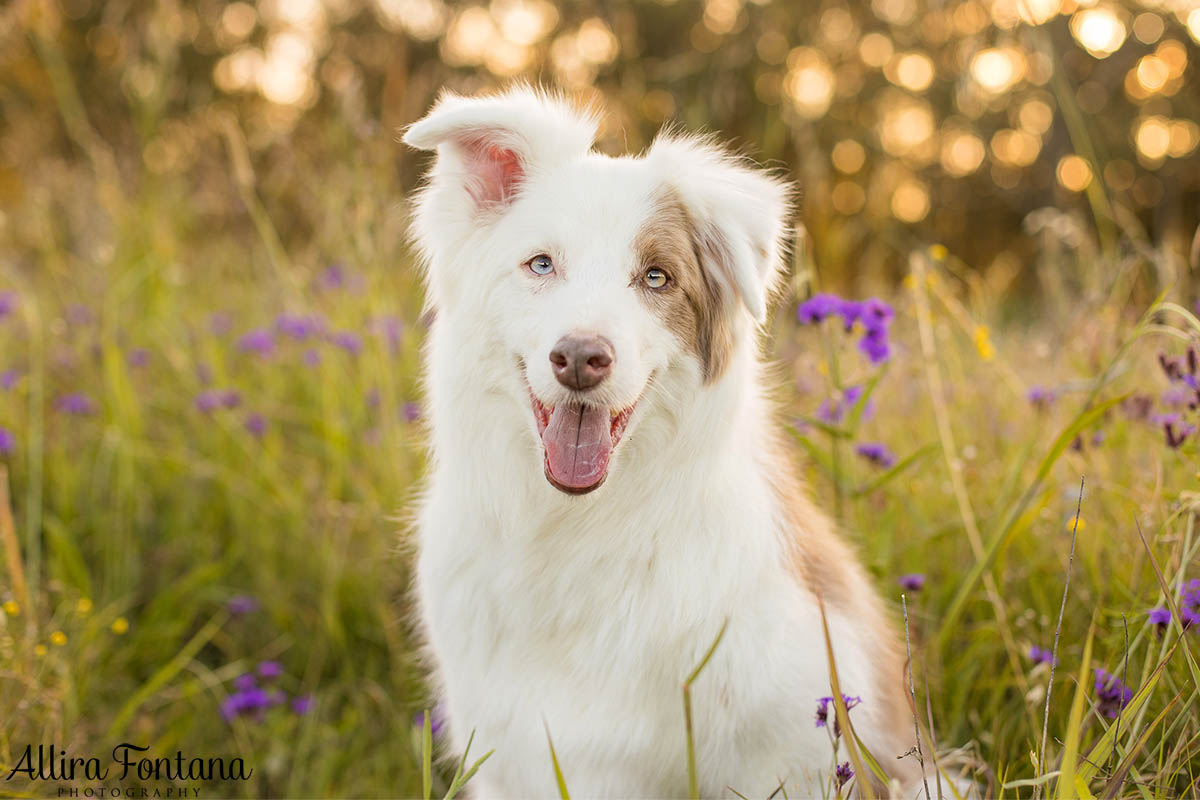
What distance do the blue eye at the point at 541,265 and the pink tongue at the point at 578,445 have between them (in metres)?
0.38

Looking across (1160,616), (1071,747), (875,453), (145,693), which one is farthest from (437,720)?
(1160,616)

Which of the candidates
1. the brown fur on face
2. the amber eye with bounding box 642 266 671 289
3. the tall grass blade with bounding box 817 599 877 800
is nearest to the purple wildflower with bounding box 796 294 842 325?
the brown fur on face

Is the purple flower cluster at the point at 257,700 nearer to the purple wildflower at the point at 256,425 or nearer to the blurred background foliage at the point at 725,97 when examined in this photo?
the purple wildflower at the point at 256,425

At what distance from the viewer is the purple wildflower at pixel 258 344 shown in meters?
4.75

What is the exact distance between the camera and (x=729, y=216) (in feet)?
7.88

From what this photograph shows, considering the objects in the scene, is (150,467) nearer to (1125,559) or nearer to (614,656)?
(614,656)

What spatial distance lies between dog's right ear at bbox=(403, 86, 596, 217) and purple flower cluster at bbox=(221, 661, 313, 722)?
71.9 inches

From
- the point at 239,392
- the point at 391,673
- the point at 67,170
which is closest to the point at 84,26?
the point at 67,170

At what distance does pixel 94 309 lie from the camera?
5520mm

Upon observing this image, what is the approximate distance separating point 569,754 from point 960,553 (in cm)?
196

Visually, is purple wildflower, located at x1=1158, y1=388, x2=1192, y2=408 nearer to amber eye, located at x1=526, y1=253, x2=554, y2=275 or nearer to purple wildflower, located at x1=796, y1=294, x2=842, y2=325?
purple wildflower, located at x1=796, y1=294, x2=842, y2=325

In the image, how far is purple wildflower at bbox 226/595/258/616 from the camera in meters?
3.73

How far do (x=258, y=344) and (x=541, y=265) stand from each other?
2832 mm

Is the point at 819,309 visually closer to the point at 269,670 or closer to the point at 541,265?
the point at 541,265
